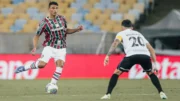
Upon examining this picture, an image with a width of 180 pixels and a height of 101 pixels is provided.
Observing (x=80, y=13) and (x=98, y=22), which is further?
(x=80, y=13)

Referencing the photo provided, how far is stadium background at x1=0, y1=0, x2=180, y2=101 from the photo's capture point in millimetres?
21234

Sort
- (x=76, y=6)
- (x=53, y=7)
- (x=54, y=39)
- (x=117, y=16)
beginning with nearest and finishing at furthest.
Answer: (x=53, y=7)
(x=54, y=39)
(x=117, y=16)
(x=76, y=6)

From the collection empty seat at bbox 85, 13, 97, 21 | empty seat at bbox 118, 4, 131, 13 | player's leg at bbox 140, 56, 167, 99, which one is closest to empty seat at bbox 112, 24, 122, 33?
empty seat at bbox 85, 13, 97, 21

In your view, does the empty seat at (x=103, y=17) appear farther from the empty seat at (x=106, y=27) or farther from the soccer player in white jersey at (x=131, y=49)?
the soccer player in white jersey at (x=131, y=49)

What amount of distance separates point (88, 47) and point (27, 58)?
3.05 metres

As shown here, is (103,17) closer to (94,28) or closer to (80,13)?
(94,28)

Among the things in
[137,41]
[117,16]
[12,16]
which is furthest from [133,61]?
[12,16]

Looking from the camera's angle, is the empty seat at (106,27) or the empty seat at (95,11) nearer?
the empty seat at (106,27)

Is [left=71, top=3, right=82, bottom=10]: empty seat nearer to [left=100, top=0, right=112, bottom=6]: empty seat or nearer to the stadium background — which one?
the stadium background

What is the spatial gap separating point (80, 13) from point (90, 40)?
4090mm

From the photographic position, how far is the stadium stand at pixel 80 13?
2953cm

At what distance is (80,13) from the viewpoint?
30.3m

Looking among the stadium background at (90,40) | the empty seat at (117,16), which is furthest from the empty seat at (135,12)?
the empty seat at (117,16)

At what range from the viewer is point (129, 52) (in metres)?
13.9
